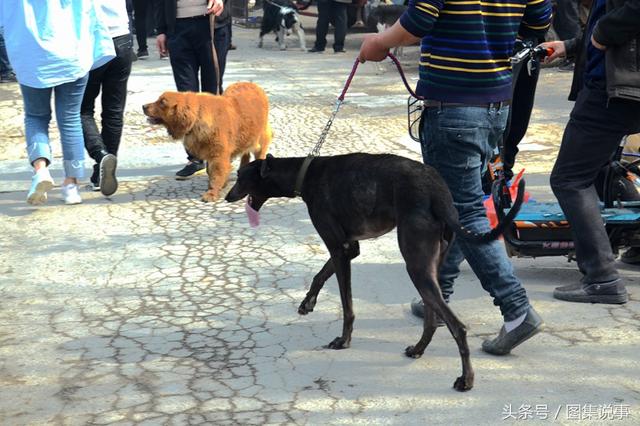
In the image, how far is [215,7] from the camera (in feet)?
23.7

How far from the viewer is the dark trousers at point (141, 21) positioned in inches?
603

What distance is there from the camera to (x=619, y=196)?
16.6ft

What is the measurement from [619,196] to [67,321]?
3.19m

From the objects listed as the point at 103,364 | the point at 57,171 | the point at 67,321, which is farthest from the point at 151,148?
the point at 103,364

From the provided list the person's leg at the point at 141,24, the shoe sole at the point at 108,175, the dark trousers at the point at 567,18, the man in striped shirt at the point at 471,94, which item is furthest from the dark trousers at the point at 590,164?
the person's leg at the point at 141,24

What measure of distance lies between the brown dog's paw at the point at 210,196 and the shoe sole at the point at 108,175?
2.30 feet

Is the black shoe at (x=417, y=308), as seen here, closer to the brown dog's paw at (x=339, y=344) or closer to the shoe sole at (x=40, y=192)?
the brown dog's paw at (x=339, y=344)

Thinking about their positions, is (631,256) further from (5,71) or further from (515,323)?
(5,71)

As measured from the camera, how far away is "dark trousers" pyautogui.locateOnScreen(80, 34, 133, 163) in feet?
22.0

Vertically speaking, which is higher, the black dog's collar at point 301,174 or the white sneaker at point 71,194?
the black dog's collar at point 301,174

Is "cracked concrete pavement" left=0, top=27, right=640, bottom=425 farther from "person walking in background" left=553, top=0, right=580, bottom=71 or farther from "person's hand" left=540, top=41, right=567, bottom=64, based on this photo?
"person walking in background" left=553, top=0, right=580, bottom=71

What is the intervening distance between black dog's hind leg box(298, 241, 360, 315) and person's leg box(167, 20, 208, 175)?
9.88 feet

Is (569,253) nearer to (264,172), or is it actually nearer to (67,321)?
(264,172)

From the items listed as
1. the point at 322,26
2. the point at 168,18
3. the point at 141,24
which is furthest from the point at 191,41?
the point at 322,26
